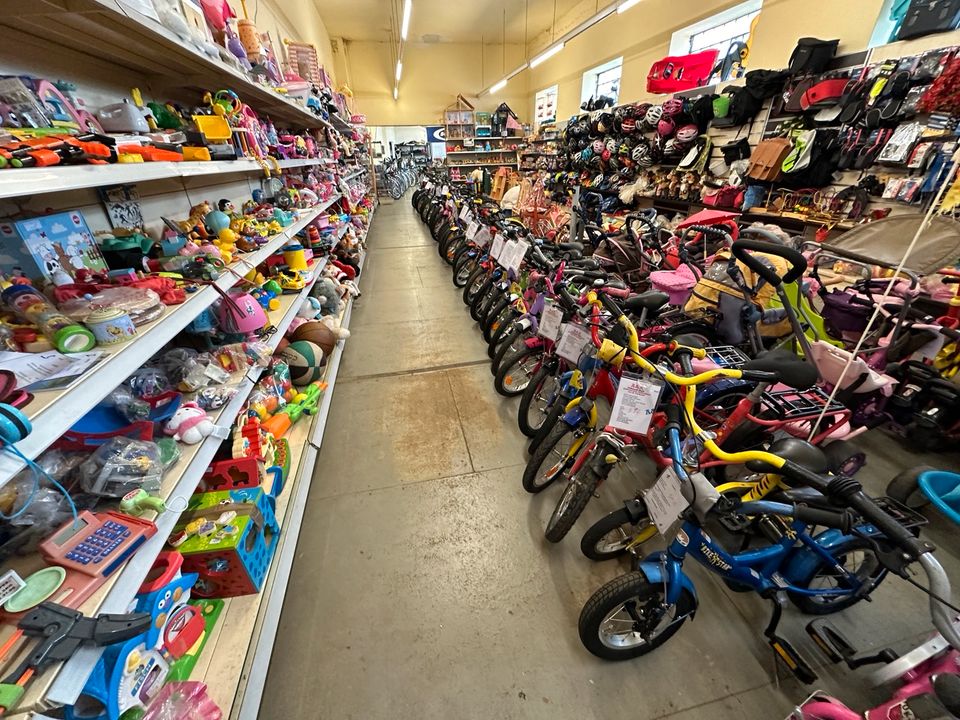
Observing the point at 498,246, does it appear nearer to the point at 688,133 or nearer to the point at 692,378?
the point at 692,378

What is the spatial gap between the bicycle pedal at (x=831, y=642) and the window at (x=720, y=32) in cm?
735

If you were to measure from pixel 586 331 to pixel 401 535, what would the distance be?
1350 millimetres

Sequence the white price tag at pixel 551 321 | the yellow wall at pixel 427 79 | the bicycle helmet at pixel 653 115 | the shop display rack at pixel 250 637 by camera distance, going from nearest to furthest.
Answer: the shop display rack at pixel 250 637, the white price tag at pixel 551 321, the bicycle helmet at pixel 653 115, the yellow wall at pixel 427 79

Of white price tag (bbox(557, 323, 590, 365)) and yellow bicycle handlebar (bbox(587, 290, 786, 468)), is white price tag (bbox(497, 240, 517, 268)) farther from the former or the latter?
yellow bicycle handlebar (bbox(587, 290, 786, 468))

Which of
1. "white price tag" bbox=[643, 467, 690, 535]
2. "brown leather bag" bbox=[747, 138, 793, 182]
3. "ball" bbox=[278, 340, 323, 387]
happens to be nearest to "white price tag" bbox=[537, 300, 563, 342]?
"white price tag" bbox=[643, 467, 690, 535]

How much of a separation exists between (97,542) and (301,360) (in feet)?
5.44

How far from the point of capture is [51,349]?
3.05 ft

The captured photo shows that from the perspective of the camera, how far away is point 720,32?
20.8ft

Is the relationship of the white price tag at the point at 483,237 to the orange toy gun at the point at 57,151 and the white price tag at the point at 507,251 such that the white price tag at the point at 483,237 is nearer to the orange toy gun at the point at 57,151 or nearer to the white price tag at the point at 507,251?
the white price tag at the point at 507,251

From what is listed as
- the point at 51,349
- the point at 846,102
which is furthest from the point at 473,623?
the point at 846,102

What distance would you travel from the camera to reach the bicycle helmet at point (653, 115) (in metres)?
6.05

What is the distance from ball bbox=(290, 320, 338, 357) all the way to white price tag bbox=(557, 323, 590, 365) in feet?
5.59

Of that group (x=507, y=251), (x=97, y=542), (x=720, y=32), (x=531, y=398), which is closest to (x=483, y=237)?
(x=507, y=251)

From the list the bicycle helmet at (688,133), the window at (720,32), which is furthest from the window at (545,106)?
the bicycle helmet at (688,133)
